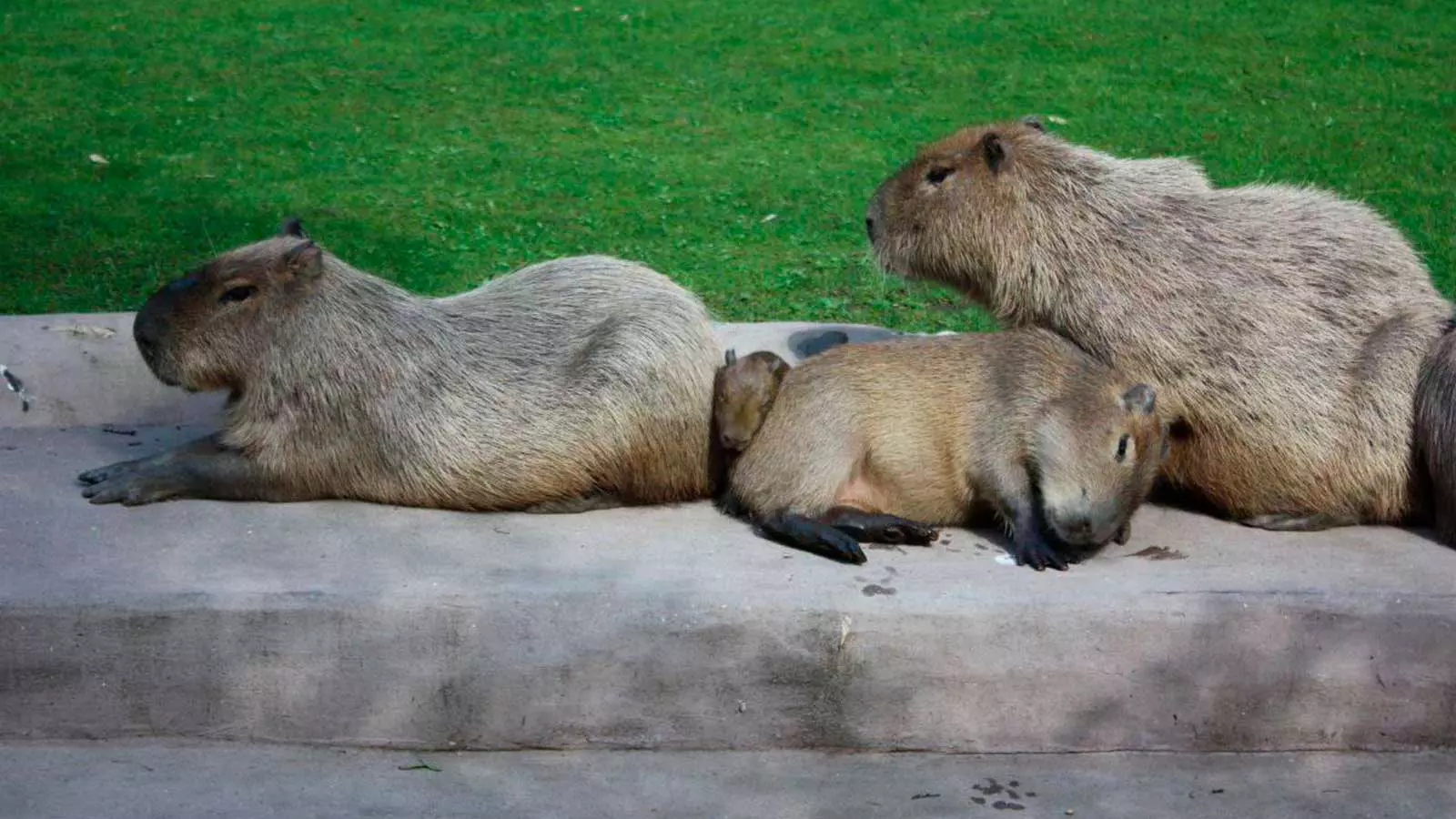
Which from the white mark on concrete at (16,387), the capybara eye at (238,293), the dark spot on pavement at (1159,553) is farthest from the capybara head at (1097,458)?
the white mark on concrete at (16,387)

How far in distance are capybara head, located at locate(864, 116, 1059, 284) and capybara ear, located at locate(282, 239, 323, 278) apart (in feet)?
6.47

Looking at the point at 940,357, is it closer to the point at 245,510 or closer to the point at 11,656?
the point at 245,510

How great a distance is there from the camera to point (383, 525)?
5.11m

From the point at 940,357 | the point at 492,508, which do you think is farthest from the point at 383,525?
the point at 940,357

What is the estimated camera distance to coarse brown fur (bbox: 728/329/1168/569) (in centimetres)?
501

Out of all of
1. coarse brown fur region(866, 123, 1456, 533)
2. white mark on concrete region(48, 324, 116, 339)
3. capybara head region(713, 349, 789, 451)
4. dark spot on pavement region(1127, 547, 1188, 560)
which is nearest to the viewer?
dark spot on pavement region(1127, 547, 1188, 560)

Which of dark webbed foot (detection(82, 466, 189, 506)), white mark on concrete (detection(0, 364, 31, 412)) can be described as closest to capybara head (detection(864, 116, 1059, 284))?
dark webbed foot (detection(82, 466, 189, 506))

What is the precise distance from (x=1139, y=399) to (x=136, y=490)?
10.3 feet

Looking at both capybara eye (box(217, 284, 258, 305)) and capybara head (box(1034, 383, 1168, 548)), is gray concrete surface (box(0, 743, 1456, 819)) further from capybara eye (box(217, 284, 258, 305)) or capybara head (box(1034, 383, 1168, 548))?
capybara eye (box(217, 284, 258, 305))

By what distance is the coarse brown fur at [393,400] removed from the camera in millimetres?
5227

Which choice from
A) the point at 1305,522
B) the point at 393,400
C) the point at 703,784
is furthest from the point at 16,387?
the point at 1305,522

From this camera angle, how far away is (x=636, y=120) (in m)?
10.1

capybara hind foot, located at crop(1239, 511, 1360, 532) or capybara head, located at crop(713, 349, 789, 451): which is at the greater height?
capybara head, located at crop(713, 349, 789, 451)

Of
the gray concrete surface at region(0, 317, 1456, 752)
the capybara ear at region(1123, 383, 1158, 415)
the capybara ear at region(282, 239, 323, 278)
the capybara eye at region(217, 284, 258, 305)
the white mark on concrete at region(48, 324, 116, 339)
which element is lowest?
the gray concrete surface at region(0, 317, 1456, 752)
